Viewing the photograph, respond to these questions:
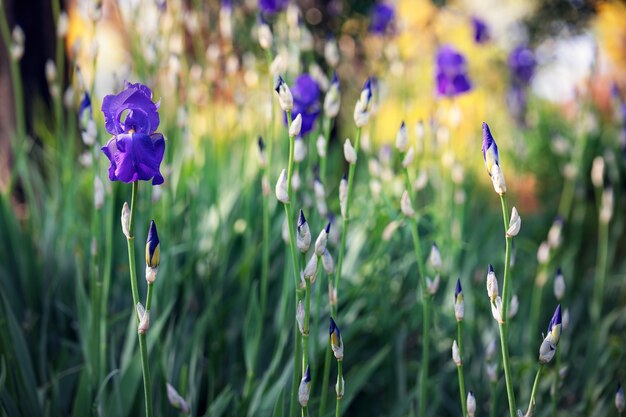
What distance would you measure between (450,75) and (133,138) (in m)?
1.79

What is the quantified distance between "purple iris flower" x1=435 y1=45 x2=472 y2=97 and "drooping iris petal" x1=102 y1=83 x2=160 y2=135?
1.69m

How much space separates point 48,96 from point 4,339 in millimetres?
2372

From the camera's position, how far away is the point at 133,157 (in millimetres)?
1142

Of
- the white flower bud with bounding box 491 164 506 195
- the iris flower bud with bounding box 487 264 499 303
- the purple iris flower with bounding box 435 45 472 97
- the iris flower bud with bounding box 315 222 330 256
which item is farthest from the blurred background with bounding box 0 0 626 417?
the white flower bud with bounding box 491 164 506 195

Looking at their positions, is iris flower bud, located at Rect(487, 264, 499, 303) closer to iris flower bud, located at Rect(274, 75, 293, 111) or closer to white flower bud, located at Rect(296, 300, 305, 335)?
white flower bud, located at Rect(296, 300, 305, 335)

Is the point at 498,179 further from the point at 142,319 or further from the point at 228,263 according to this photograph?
the point at 228,263

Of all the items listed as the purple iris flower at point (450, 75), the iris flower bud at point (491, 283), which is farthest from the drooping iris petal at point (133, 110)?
the purple iris flower at point (450, 75)

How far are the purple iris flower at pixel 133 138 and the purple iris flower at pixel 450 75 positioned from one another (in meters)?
1.69

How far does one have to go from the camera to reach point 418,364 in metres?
2.12

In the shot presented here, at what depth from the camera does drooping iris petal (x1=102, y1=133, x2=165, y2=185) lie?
1.14m

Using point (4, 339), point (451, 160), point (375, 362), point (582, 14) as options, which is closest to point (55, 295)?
point (4, 339)

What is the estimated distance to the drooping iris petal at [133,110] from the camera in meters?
1.17

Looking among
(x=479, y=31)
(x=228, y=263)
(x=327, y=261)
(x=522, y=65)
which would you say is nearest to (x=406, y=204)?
(x=327, y=261)

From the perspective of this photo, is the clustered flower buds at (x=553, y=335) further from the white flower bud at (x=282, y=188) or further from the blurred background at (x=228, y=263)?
the white flower bud at (x=282, y=188)
